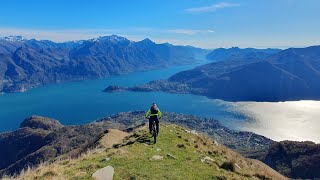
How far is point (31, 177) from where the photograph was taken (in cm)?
1711

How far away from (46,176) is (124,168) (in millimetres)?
4426

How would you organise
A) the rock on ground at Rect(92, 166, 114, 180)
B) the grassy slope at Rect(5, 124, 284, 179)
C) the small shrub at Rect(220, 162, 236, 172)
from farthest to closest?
the small shrub at Rect(220, 162, 236, 172) < the grassy slope at Rect(5, 124, 284, 179) < the rock on ground at Rect(92, 166, 114, 180)

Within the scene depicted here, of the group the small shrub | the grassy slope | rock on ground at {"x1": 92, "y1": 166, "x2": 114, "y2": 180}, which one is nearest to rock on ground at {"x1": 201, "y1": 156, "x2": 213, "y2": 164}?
the grassy slope

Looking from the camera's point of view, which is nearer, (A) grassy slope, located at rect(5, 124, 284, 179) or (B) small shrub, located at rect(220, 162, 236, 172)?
(A) grassy slope, located at rect(5, 124, 284, 179)

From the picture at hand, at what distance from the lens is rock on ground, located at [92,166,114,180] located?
56.0 ft

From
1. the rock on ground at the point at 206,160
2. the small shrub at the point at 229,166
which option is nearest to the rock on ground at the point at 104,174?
the rock on ground at the point at 206,160

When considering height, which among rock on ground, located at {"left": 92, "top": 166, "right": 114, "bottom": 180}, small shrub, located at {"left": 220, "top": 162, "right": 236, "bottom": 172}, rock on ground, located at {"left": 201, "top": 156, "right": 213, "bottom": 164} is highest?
rock on ground, located at {"left": 92, "top": 166, "right": 114, "bottom": 180}

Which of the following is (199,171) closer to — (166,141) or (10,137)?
(166,141)

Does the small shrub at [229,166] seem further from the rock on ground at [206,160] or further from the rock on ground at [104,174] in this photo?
the rock on ground at [104,174]

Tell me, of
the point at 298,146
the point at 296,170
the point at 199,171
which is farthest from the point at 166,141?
the point at 298,146

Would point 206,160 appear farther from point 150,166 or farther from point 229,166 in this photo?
point 150,166

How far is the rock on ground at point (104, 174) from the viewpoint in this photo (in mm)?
17070

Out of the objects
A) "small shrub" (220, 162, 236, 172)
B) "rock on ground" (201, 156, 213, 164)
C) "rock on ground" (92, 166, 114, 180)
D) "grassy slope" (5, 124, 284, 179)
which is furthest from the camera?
"rock on ground" (201, 156, 213, 164)

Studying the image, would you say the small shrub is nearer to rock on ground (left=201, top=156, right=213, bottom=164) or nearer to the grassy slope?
the grassy slope
